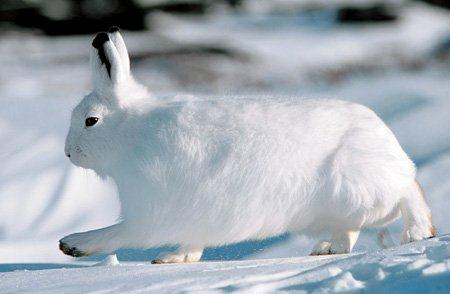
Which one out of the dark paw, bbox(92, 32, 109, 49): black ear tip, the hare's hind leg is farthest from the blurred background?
the dark paw

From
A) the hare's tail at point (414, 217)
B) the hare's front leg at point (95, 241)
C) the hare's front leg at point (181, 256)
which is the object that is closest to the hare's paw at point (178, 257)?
the hare's front leg at point (181, 256)

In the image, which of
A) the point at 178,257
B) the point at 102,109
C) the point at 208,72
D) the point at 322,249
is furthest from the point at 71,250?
the point at 208,72

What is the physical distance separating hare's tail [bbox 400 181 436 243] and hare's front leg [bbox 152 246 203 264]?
2.53ft

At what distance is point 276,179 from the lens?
3.42 m

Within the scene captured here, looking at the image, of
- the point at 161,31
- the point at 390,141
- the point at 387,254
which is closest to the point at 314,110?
the point at 390,141

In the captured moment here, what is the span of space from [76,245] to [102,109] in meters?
0.54

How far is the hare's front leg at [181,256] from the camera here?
3.63m

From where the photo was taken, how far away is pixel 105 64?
3.73m

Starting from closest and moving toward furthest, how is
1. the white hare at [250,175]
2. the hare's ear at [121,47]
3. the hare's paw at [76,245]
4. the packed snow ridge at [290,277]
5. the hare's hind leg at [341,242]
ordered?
the packed snow ridge at [290,277], the white hare at [250,175], the hare's paw at [76,245], the hare's hind leg at [341,242], the hare's ear at [121,47]

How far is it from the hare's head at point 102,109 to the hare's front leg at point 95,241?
0.94 ft

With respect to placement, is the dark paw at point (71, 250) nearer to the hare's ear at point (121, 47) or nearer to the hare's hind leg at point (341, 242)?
the hare's ear at point (121, 47)

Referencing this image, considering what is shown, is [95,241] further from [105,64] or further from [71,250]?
[105,64]

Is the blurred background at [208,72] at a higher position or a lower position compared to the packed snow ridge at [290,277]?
higher

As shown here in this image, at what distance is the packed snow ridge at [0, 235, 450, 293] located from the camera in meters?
2.45
